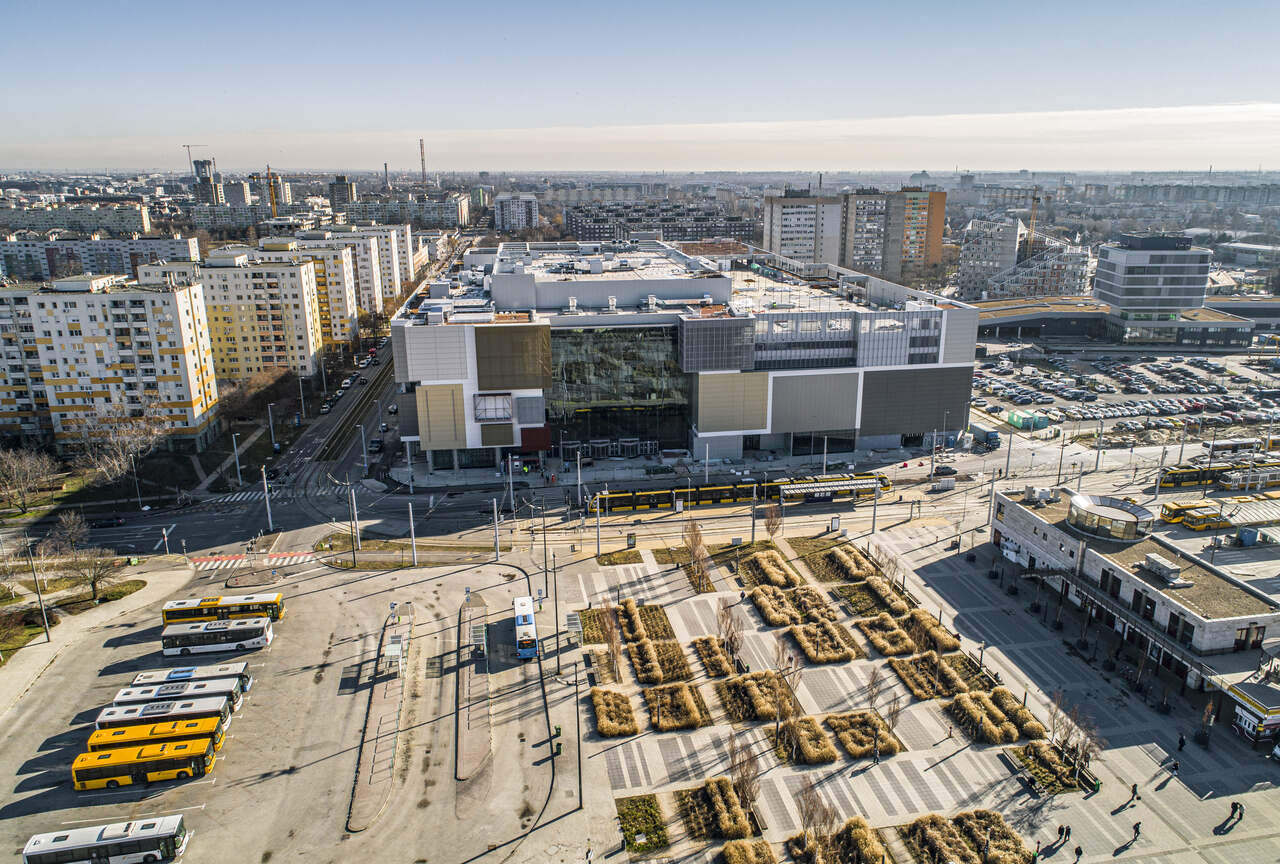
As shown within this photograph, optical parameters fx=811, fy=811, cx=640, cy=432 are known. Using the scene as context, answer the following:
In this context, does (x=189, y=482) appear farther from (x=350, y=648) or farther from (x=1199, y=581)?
(x=1199, y=581)

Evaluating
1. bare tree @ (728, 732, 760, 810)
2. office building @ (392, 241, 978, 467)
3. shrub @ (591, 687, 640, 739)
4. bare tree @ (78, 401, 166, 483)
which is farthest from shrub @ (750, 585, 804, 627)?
bare tree @ (78, 401, 166, 483)

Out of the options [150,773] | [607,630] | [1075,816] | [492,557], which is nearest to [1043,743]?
[1075,816]

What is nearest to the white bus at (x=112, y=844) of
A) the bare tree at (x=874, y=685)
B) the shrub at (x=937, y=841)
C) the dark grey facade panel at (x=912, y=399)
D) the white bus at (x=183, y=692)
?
the white bus at (x=183, y=692)

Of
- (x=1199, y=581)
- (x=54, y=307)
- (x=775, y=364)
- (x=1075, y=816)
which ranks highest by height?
(x=54, y=307)

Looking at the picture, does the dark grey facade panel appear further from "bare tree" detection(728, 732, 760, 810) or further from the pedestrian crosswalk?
the pedestrian crosswalk

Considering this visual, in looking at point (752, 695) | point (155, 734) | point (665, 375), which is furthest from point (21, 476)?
point (752, 695)

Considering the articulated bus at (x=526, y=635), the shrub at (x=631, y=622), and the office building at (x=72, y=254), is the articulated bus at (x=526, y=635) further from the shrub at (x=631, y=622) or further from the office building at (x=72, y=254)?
the office building at (x=72, y=254)
